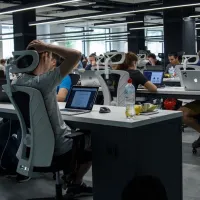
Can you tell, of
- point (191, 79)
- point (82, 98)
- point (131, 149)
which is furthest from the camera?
point (191, 79)

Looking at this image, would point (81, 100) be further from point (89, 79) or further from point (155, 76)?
point (155, 76)

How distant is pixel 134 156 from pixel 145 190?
29.5 inches

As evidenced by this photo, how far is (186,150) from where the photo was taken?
5.09 metres

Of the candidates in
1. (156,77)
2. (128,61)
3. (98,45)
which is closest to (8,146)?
(128,61)

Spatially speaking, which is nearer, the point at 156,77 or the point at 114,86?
the point at 114,86

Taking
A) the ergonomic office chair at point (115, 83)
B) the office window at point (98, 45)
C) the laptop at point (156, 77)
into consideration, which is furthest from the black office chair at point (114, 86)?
the office window at point (98, 45)

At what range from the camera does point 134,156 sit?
2727 millimetres

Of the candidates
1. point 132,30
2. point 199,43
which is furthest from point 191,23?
point 199,43

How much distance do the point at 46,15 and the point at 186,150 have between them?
13.9m

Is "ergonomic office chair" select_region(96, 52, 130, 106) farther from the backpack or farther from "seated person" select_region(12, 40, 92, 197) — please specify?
"seated person" select_region(12, 40, 92, 197)

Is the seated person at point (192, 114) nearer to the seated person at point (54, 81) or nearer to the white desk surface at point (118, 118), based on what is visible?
the white desk surface at point (118, 118)

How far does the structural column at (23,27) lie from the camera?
49.7 feet

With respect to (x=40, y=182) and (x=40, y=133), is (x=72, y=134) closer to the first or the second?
(x=40, y=133)

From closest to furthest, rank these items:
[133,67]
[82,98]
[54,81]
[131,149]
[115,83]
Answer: [131,149] < [54,81] < [82,98] < [115,83] < [133,67]
